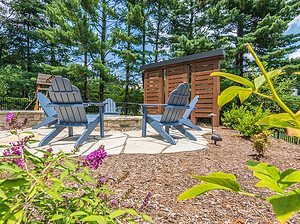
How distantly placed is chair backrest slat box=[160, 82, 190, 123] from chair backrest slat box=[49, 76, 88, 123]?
157 centimetres

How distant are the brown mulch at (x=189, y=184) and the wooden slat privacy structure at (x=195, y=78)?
328 centimetres

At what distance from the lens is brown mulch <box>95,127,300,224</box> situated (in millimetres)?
1092

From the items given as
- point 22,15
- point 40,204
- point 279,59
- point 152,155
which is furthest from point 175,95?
point 22,15

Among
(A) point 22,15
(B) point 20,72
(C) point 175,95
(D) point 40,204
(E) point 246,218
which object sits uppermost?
(A) point 22,15

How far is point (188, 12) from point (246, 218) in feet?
43.8

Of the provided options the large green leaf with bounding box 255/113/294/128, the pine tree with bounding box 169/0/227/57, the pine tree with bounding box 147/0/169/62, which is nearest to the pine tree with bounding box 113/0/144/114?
the pine tree with bounding box 147/0/169/62

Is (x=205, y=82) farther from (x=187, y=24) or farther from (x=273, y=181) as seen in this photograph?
(x=187, y=24)

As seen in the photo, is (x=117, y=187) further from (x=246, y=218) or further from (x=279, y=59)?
(x=279, y=59)

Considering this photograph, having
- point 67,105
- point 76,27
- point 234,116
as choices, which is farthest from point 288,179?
point 76,27

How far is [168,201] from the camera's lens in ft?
4.04

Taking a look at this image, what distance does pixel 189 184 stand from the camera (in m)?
1.47

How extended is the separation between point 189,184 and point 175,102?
1806 mm

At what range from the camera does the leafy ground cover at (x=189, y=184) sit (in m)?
1.09

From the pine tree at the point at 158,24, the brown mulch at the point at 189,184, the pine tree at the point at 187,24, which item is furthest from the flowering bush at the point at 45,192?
the pine tree at the point at 158,24
